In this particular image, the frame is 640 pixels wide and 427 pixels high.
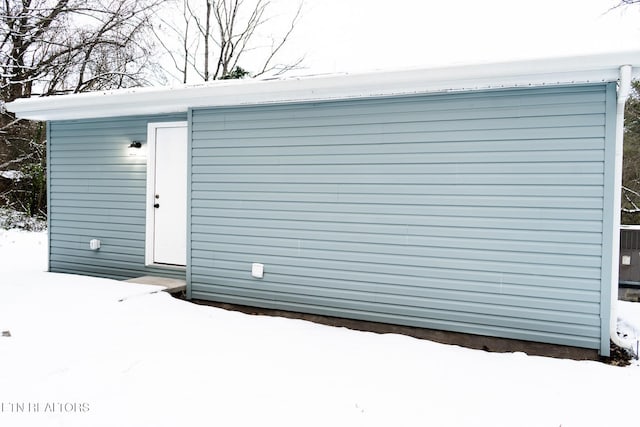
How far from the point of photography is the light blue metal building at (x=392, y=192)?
3.30 m

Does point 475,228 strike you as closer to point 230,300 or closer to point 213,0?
point 230,300

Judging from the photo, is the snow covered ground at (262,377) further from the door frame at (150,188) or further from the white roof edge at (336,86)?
the white roof edge at (336,86)

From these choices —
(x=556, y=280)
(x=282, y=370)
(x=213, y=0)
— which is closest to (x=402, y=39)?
(x=213, y=0)

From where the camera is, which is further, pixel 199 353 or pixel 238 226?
pixel 238 226

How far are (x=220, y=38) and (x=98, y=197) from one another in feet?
37.5

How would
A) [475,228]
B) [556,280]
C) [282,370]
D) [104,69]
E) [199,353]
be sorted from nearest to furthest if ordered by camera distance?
[282,370] → [199,353] → [556,280] → [475,228] → [104,69]

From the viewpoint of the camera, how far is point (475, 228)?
360 centimetres

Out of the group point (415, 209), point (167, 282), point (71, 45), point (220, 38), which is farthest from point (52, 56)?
point (415, 209)

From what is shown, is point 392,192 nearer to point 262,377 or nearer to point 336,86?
point 336,86

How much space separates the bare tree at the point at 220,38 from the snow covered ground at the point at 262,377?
12.7m

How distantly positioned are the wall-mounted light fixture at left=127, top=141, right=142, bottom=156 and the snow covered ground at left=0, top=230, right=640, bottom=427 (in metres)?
1.94

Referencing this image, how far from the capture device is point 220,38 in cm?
1526

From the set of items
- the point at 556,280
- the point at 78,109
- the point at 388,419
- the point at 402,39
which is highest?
the point at 402,39

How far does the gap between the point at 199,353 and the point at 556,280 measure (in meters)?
2.65
